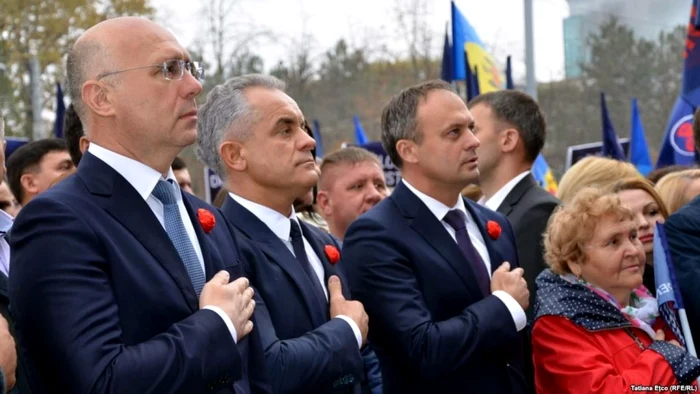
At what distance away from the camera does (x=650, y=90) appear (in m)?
33.7

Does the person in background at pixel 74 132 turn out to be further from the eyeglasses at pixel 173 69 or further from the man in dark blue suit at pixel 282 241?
the eyeglasses at pixel 173 69

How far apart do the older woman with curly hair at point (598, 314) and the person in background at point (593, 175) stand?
1.20 metres

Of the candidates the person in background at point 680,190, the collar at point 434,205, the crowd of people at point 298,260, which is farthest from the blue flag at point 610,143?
the collar at point 434,205

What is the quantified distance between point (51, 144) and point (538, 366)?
3.80 metres

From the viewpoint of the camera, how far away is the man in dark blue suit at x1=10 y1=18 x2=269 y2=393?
9.51 feet

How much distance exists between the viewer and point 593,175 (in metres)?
5.96

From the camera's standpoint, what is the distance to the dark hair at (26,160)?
263 inches

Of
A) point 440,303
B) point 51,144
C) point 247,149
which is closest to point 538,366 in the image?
point 440,303

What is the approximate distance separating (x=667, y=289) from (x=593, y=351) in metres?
0.59

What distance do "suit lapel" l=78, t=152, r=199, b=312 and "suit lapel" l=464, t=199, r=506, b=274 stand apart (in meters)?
1.79

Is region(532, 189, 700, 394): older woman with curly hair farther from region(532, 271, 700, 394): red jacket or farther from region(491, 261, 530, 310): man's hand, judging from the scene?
region(491, 261, 530, 310): man's hand

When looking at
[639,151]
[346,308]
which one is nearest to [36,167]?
[346,308]

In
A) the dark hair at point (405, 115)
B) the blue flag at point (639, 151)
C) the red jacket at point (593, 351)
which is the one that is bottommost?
the blue flag at point (639, 151)

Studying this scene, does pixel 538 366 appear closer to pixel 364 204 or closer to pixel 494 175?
pixel 494 175
